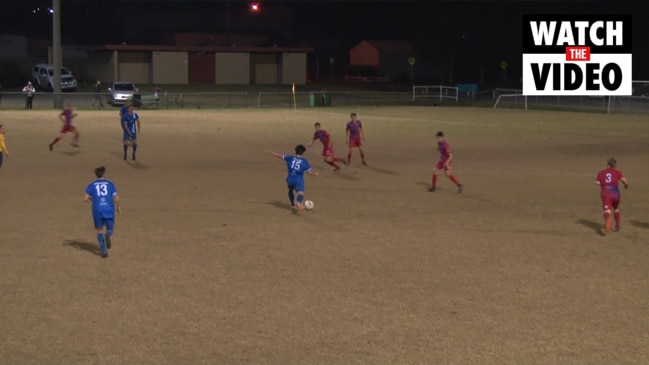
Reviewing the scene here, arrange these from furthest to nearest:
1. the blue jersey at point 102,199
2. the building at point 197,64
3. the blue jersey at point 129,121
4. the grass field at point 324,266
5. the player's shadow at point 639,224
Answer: the building at point 197,64 → the blue jersey at point 129,121 → the player's shadow at point 639,224 → the blue jersey at point 102,199 → the grass field at point 324,266

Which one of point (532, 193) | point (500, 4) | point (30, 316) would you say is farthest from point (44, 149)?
point (500, 4)

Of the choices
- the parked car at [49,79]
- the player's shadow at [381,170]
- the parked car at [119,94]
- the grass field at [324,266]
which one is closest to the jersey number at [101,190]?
the grass field at [324,266]

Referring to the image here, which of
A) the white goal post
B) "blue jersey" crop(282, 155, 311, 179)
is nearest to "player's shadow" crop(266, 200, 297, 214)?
"blue jersey" crop(282, 155, 311, 179)

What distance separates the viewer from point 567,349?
8.71 meters

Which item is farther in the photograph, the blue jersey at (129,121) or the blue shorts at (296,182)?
the blue jersey at (129,121)

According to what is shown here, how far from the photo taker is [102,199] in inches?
498

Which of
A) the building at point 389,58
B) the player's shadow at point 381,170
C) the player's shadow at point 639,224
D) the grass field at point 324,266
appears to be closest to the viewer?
the grass field at point 324,266

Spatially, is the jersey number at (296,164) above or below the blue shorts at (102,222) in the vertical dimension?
above

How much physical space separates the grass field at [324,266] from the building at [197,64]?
5676 centimetres

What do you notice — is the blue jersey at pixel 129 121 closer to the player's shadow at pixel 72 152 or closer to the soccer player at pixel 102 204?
the player's shadow at pixel 72 152

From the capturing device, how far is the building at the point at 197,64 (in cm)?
8225

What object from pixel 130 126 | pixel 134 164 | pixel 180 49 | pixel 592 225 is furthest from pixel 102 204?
pixel 180 49

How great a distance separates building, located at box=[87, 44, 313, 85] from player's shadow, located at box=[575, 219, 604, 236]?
69270 millimetres

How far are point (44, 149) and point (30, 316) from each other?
2075cm
